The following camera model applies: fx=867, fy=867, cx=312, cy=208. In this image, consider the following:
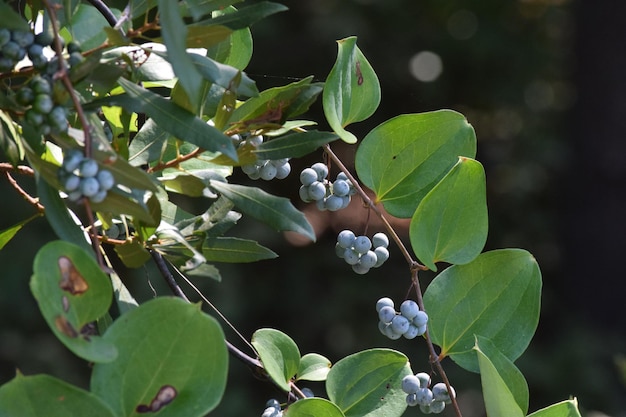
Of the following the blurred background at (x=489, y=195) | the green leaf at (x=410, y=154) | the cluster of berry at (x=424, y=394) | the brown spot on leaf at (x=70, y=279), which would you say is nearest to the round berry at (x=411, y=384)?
the cluster of berry at (x=424, y=394)

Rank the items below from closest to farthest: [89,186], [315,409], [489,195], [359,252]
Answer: [89,186]
[315,409]
[359,252]
[489,195]

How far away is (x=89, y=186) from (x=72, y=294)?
0.14ft

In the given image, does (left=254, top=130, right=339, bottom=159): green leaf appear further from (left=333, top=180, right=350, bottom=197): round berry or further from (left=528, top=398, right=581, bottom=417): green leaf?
(left=528, top=398, right=581, bottom=417): green leaf

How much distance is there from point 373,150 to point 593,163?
8.12 ft

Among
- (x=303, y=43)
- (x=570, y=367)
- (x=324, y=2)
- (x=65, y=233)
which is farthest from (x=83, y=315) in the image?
(x=324, y=2)

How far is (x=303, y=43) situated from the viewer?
286 centimetres

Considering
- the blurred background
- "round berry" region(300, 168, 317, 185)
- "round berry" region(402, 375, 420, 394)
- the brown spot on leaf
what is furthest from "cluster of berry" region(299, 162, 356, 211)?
the blurred background

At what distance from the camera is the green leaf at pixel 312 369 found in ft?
1.73

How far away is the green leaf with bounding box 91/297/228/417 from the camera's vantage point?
0.35m

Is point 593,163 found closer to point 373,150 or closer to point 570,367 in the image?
point 570,367

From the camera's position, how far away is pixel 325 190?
54 centimetres

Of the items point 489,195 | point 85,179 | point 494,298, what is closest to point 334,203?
point 494,298

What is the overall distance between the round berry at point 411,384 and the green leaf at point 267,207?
0.12m

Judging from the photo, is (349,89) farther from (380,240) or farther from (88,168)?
(88,168)
